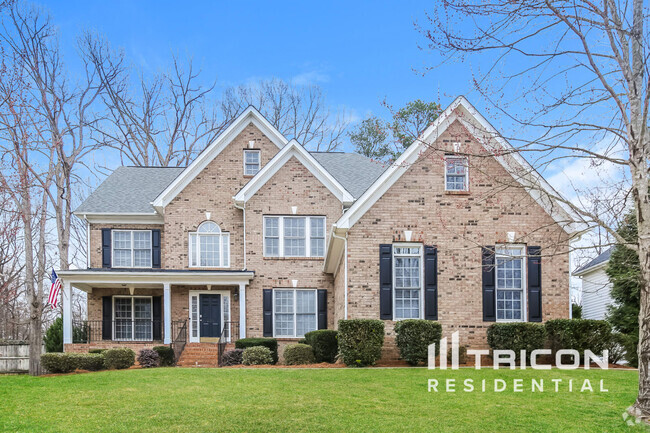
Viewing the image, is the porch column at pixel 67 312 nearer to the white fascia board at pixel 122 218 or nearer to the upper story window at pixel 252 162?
the white fascia board at pixel 122 218

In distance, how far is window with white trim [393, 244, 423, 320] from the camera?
1662 cm

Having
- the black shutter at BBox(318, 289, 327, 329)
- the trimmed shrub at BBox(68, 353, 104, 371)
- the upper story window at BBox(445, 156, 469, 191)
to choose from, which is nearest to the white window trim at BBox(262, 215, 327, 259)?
the black shutter at BBox(318, 289, 327, 329)

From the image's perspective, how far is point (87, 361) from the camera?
1728 cm

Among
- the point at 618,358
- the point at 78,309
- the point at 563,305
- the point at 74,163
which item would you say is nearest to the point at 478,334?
the point at 563,305

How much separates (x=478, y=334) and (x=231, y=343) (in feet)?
29.4

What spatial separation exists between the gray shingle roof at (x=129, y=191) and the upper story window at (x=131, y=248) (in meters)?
0.97

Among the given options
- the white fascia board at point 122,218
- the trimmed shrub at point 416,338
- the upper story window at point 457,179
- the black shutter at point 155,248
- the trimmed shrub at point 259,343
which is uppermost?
the upper story window at point 457,179

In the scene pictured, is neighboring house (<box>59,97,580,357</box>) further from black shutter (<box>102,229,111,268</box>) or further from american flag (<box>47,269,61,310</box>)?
american flag (<box>47,269,61,310</box>)

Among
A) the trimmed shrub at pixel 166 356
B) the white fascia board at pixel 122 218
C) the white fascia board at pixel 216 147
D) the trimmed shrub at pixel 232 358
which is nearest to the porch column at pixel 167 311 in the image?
the trimmed shrub at pixel 166 356

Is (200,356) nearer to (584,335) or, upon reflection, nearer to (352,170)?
(352,170)

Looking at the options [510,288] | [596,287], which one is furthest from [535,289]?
[596,287]

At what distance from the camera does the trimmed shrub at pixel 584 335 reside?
15586mm

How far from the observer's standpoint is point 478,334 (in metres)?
16.5

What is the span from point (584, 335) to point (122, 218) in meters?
16.8
